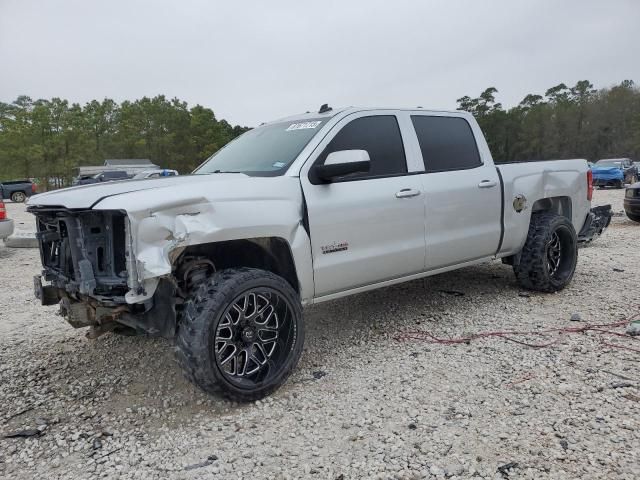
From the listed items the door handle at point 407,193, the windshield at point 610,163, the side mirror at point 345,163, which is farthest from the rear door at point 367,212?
the windshield at point 610,163

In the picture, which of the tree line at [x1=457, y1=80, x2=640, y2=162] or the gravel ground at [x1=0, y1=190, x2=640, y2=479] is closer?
the gravel ground at [x1=0, y1=190, x2=640, y2=479]

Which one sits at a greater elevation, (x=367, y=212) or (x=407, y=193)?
(x=407, y=193)

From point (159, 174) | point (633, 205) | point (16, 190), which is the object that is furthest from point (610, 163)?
point (16, 190)

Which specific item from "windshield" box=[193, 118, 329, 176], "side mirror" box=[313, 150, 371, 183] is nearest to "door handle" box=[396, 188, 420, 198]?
"side mirror" box=[313, 150, 371, 183]

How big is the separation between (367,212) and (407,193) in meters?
0.48

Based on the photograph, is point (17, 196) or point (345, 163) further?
point (17, 196)

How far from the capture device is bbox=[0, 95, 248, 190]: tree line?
4847 cm

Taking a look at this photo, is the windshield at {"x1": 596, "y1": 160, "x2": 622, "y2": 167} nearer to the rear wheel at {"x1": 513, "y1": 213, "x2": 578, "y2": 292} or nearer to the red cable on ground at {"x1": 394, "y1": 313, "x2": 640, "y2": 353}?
the rear wheel at {"x1": 513, "y1": 213, "x2": 578, "y2": 292}

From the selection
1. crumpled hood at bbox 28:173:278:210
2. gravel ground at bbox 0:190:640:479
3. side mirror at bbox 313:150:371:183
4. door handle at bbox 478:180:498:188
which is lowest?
gravel ground at bbox 0:190:640:479

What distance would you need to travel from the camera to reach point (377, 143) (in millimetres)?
4121

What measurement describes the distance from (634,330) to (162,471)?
147 inches

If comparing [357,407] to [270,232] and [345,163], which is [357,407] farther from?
[345,163]

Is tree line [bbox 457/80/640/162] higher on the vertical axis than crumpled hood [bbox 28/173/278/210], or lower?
higher

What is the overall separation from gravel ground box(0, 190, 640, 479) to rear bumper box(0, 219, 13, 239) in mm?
5387
